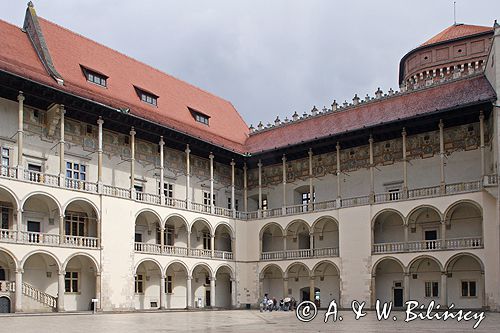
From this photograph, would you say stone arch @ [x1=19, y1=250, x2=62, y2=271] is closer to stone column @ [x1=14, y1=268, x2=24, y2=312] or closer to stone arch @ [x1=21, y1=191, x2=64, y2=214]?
stone column @ [x1=14, y1=268, x2=24, y2=312]

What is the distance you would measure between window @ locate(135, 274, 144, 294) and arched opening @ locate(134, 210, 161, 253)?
1703 millimetres

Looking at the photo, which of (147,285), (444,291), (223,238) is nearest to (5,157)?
(147,285)

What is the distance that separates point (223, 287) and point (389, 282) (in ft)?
33.0

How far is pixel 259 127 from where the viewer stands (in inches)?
1657

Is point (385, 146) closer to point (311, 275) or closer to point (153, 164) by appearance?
point (311, 275)

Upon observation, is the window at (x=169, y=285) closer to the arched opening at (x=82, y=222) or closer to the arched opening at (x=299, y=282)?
the arched opening at (x=82, y=222)

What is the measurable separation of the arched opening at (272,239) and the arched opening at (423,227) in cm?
843

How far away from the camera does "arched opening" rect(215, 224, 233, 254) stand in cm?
3703

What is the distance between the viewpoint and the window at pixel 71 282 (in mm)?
28281

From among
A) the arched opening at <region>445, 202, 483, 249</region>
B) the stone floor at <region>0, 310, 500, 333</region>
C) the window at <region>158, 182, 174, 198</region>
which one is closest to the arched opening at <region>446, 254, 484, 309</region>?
the arched opening at <region>445, 202, 483, 249</region>

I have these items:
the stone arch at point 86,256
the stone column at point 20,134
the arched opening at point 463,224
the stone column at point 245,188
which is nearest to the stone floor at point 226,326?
the stone arch at point 86,256

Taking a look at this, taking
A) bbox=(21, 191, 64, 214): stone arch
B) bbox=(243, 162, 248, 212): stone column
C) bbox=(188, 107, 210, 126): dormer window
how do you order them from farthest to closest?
bbox=(243, 162, 248, 212): stone column → bbox=(188, 107, 210, 126): dormer window → bbox=(21, 191, 64, 214): stone arch

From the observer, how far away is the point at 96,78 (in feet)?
106

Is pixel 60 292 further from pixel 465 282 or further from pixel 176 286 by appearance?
pixel 465 282
